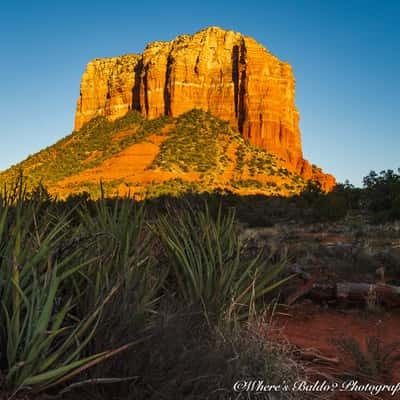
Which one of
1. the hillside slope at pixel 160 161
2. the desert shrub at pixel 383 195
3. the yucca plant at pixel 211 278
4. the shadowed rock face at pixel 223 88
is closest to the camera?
the yucca plant at pixel 211 278

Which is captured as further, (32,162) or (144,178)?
(32,162)

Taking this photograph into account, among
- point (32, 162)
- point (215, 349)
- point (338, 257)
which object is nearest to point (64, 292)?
point (215, 349)

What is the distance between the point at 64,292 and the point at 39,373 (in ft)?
3.02

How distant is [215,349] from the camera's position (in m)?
2.68

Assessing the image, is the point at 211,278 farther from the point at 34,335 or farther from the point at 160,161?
the point at 160,161

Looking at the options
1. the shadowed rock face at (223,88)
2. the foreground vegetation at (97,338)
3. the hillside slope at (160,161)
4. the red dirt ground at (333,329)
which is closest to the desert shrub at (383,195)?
the red dirt ground at (333,329)

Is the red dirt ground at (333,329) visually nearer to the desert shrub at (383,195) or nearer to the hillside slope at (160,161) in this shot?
the desert shrub at (383,195)

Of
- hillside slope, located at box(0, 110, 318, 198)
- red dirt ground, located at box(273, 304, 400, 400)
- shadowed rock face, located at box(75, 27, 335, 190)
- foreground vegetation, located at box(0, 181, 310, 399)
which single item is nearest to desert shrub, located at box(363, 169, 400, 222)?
red dirt ground, located at box(273, 304, 400, 400)

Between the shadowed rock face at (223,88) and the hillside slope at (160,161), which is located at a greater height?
the shadowed rock face at (223,88)

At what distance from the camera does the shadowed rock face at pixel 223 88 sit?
80.6 m

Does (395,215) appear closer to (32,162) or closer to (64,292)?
(64,292)

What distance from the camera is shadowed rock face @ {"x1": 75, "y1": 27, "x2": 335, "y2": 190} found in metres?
80.6

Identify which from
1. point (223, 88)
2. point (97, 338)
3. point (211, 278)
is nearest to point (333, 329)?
point (211, 278)

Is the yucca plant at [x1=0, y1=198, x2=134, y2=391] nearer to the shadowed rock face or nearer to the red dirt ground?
the red dirt ground
